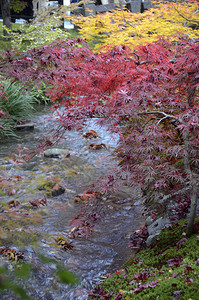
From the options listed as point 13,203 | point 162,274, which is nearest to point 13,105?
point 13,203

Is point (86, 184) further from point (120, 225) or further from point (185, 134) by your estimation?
point (185, 134)

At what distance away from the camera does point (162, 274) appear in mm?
2863

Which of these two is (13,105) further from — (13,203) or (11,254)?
(11,254)

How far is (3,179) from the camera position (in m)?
6.11

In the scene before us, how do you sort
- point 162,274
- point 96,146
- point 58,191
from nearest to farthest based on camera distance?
1. point 162,274
2. point 58,191
3. point 96,146

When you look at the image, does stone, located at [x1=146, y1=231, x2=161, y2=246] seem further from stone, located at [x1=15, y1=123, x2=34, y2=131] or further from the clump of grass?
stone, located at [x1=15, y1=123, x2=34, y2=131]

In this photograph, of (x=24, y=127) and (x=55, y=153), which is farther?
(x=24, y=127)

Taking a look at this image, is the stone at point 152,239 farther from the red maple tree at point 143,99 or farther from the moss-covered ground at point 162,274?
the red maple tree at point 143,99

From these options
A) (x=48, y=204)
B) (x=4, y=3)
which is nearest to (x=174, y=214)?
(x=48, y=204)

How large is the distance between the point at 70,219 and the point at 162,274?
228cm

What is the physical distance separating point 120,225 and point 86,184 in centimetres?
181

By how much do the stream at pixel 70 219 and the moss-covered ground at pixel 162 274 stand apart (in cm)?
36

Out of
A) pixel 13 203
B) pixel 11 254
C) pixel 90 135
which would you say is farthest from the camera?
pixel 90 135

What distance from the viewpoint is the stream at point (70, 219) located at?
3.40 metres
